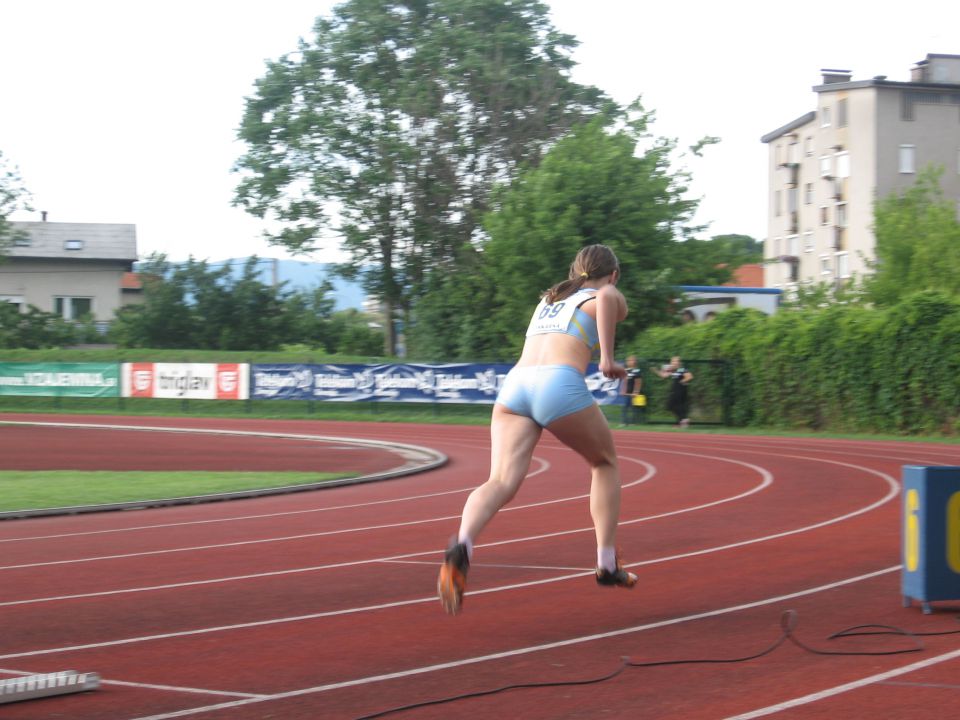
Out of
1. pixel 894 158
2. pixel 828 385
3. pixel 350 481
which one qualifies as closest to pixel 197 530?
pixel 350 481

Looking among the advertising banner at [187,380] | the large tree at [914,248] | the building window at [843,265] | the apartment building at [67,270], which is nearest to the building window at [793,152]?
the building window at [843,265]

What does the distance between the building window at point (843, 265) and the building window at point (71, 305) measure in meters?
42.6

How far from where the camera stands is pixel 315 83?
4781 centimetres

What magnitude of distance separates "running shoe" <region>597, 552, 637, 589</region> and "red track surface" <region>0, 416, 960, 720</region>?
15cm

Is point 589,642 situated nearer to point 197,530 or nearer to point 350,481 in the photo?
point 197,530

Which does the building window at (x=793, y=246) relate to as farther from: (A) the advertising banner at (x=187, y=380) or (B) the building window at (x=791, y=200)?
(A) the advertising banner at (x=187, y=380)

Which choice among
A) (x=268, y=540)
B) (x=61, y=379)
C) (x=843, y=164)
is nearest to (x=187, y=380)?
(x=61, y=379)

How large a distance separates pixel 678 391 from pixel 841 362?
419cm

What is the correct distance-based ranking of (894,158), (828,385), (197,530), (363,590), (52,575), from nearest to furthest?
(363,590) → (52,575) → (197,530) → (828,385) → (894,158)

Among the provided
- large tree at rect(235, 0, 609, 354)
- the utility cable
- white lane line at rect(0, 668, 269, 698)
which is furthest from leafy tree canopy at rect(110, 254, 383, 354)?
white lane line at rect(0, 668, 269, 698)

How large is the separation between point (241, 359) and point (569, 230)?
1651cm

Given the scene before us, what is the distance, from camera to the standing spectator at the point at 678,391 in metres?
30.8

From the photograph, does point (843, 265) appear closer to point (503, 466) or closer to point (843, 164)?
point (843, 164)

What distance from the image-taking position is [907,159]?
63.1 metres
